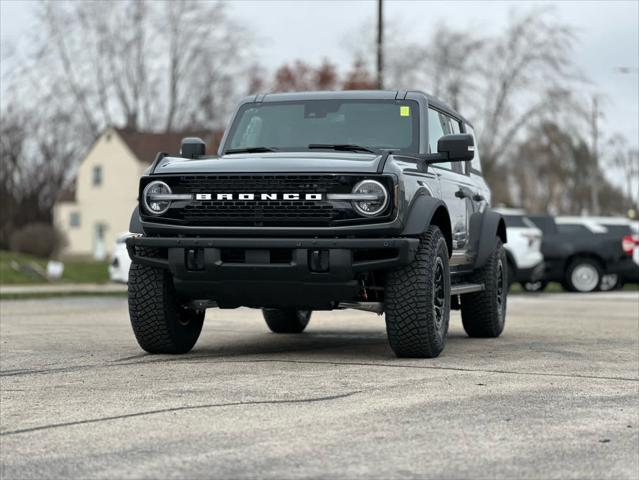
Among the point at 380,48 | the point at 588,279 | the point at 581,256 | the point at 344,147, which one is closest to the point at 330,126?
the point at 344,147

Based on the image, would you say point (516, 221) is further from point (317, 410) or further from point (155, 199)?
A: point (317, 410)

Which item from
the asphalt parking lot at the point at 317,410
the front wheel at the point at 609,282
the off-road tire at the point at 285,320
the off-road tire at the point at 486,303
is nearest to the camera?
the asphalt parking lot at the point at 317,410

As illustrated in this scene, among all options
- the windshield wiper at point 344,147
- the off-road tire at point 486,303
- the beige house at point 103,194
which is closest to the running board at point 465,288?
the off-road tire at point 486,303

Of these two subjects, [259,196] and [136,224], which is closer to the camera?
[259,196]

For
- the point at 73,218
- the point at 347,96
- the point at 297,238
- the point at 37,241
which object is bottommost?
the point at 73,218

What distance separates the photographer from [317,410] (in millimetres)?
6797

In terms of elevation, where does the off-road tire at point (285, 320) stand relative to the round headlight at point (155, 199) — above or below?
below

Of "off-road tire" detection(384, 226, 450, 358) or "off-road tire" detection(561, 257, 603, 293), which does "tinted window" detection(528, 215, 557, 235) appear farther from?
"off-road tire" detection(384, 226, 450, 358)

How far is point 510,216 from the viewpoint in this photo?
27391 mm

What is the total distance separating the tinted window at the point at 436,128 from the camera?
10688 mm

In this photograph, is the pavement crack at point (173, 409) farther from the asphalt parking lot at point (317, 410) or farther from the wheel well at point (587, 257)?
the wheel well at point (587, 257)

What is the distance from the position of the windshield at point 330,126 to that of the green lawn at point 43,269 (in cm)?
1970

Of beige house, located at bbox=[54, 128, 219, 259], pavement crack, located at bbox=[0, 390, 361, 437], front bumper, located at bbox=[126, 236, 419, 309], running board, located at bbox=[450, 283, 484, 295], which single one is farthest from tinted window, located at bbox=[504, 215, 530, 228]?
beige house, located at bbox=[54, 128, 219, 259]

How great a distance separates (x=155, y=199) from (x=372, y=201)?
5.18 ft
